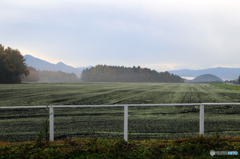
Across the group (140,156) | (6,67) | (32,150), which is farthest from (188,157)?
(6,67)

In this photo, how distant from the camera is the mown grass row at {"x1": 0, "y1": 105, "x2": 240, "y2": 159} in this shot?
4.98 metres

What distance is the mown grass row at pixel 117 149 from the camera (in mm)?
4977

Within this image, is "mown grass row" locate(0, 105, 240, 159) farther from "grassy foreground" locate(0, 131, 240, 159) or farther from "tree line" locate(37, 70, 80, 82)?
"tree line" locate(37, 70, 80, 82)

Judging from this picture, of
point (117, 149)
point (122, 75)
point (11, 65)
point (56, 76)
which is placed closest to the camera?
point (117, 149)

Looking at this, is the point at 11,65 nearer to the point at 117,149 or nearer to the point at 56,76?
the point at 117,149

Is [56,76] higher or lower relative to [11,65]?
lower

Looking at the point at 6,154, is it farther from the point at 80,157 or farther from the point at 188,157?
the point at 188,157

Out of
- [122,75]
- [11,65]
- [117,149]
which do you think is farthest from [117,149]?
[122,75]

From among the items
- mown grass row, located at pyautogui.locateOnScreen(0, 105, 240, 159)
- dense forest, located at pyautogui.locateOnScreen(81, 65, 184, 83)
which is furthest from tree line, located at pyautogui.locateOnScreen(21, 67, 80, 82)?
mown grass row, located at pyautogui.locateOnScreen(0, 105, 240, 159)

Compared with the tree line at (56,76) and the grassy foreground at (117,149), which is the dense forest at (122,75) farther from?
the grassy foreground at (117,149)

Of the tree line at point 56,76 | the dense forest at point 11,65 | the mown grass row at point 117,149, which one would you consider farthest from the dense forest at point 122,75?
the mown grass row at point 117,149

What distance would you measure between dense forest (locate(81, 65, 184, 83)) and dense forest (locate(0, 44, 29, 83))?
7307 cm

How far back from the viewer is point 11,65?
67125 mm

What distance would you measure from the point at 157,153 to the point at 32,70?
14793 centimetres
